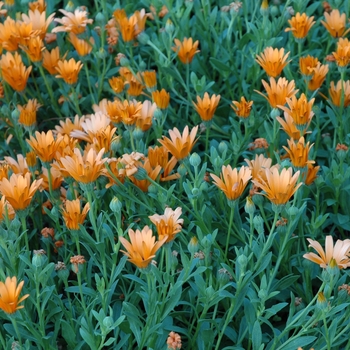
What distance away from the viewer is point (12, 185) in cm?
211

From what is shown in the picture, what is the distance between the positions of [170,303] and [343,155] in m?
0.82

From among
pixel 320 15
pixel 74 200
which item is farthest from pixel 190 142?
pixel 320 15

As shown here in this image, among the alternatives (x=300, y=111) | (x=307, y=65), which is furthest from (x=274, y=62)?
(x=300, y=111)

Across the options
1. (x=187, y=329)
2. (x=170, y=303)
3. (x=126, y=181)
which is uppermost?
(x=126, y=181)

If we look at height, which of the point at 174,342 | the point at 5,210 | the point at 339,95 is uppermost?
the point at 5,210

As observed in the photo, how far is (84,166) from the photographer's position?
2.05 m

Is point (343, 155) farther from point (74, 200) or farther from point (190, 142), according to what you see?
point (74, 200)

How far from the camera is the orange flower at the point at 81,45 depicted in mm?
2897

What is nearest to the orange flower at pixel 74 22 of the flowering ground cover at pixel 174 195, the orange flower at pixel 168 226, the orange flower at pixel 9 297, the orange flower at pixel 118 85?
the flowering ground cover at pixel 174 195

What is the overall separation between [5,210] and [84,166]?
0.25 meters

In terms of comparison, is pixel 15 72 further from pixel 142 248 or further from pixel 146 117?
pixel 142 248

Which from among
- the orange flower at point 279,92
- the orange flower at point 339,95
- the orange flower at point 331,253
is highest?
the orange flower at point 279,92

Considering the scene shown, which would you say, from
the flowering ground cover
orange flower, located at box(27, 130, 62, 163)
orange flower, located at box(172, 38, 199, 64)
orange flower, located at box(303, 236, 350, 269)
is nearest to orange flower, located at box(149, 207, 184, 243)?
the flowering ground cover

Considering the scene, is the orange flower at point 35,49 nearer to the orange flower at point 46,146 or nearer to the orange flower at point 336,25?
the orange flower at point 46,146
